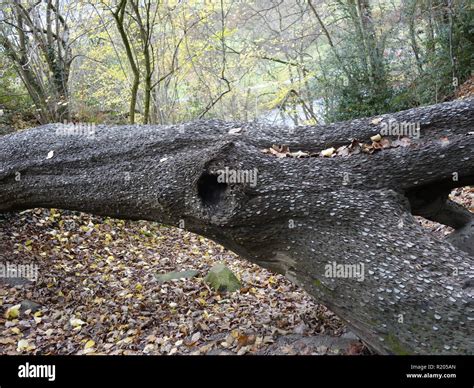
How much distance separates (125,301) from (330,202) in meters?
3.00

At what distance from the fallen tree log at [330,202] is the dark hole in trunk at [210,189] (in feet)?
0.04

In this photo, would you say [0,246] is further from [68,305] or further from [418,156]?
[418,156]

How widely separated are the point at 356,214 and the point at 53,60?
9184 mm

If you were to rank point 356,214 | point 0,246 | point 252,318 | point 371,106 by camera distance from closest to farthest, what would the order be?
point 356,214, point 252,318, point 0,246, point 371,106

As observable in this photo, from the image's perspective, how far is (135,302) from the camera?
5.18 meters

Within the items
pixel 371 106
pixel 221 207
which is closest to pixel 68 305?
pixel 221 207

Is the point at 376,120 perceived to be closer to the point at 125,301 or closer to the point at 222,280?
the point at 222,280

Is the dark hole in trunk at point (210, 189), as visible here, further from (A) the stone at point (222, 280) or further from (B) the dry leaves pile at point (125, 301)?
(A) the stone at point (222, 280)

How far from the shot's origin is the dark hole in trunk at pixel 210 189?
11.6 feet

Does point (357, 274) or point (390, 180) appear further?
point (390, 180)

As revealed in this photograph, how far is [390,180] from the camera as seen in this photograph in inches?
135

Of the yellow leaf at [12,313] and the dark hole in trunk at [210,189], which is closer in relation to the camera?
the dark hole in trunk at [210,189]

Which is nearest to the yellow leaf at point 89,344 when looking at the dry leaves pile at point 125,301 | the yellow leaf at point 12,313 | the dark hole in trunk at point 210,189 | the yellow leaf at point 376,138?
the dry leaves pile at point 125,301

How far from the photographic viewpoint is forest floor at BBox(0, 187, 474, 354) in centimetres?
411
